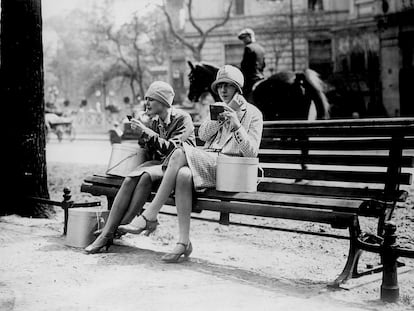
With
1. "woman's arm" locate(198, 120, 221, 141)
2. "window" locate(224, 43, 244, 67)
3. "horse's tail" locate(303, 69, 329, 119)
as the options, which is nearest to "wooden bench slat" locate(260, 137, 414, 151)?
"woman's arm" locate(198, 120, 221, 141)

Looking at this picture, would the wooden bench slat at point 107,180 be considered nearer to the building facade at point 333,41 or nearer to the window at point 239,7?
the building facade at point 333,41

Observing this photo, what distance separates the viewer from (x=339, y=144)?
226 inches

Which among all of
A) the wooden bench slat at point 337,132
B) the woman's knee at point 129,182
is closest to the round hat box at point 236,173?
the woman's knee at point 129,182

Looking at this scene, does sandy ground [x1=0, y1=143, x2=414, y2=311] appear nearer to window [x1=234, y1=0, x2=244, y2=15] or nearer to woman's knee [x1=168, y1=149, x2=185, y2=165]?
woman's knee [x1=168, y1=149, x2=185, y2=165]

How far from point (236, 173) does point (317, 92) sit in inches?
365

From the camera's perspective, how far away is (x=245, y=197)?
15.9 ft

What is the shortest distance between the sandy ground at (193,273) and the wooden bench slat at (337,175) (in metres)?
0.75

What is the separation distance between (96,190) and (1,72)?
2.25 meters

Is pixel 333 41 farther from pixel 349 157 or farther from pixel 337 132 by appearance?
pixel 349 157

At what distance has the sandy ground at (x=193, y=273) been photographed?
4020 mm

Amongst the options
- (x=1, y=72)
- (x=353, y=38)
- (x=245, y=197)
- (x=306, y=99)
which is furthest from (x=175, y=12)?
(x=245, y=197)

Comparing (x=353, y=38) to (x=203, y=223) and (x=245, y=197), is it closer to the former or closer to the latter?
(x=203, y=223)

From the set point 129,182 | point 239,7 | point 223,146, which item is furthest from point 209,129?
point 239,7

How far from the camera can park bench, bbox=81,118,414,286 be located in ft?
14.4
